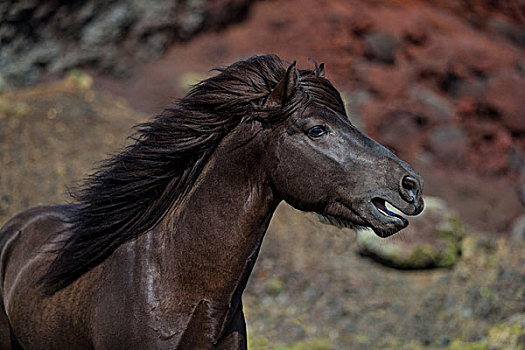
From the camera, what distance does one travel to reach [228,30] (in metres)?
10.4

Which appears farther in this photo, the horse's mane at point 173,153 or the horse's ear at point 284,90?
the horse's mane at point 173,153

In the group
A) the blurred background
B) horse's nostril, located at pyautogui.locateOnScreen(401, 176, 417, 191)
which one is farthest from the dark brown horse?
the blurred background

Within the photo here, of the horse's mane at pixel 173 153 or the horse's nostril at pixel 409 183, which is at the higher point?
the horse's mane at pixel 173 153

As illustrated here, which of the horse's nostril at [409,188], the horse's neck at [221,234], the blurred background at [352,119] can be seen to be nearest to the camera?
the horse's nostril at [409,188]

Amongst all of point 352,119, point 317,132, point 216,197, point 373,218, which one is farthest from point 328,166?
point 352,119

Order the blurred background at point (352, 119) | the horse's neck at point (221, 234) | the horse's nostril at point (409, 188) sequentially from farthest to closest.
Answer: the blurred background at point (352, 119) → the horse's neck at point (221, 234) → the horse's nostril at point (409, 188)

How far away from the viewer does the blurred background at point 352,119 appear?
6328 mm

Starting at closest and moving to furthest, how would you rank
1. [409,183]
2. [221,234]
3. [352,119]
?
[409,183] < [221,234] < [352,119]

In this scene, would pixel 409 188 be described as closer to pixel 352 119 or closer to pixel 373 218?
pixel 373 218

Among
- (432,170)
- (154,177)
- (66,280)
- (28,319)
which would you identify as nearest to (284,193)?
(154,177)

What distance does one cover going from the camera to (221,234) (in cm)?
230

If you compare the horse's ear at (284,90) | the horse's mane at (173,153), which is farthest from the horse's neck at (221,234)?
the horse's ear at (284,90)

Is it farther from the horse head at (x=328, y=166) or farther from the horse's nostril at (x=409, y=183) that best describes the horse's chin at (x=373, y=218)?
the horse's nostril at (x=409, y=183)

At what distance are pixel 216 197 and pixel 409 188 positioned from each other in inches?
28.4
